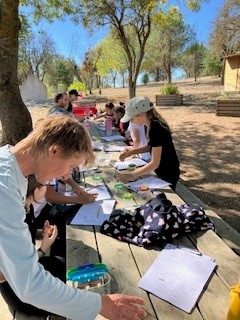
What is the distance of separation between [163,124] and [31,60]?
4180cm

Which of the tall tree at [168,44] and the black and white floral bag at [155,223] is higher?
the tall tree at [168,44]

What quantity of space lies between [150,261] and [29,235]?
79cm

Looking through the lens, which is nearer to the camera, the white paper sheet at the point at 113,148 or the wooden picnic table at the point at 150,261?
the wooden picnic table at the point at 150,261

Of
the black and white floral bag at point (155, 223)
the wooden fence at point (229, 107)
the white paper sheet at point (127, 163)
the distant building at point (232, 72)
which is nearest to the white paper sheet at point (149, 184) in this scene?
the white paper sheet at point (127, 163)

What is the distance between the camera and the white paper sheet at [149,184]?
274 cm

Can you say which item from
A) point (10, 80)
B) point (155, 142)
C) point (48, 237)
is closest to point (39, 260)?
point (48, 237)

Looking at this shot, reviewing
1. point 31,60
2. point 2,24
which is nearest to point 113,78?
point 31,60

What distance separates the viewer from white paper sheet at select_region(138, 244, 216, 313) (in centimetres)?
138

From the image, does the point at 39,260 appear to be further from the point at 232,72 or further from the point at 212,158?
the point at 232,72

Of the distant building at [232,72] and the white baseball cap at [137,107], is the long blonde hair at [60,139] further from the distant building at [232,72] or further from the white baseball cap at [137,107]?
the distant building at [232,72]

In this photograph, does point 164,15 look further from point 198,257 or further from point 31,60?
point 31,60

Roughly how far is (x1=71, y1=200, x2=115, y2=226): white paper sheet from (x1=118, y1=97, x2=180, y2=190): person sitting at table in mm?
561

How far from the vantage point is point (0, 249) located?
0.99m

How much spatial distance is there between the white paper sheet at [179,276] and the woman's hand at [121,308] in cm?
15
